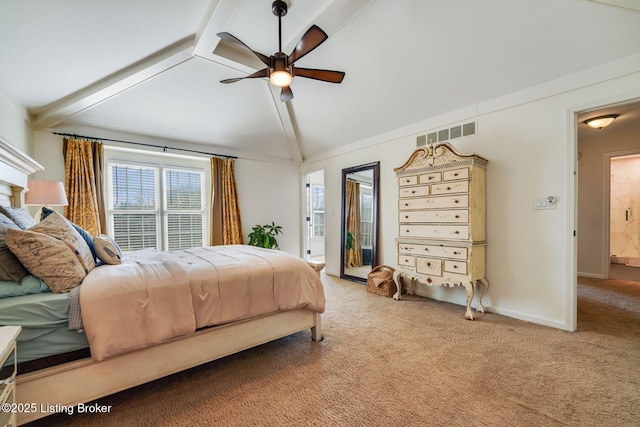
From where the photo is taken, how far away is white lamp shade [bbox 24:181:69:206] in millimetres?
2625

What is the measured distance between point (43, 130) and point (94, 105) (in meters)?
0.85

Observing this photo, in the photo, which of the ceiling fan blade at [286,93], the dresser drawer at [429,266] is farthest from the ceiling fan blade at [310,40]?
the dresser drawer at [429,266]

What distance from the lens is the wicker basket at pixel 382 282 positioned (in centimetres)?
362

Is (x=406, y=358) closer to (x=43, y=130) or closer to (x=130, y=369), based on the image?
(x=130, y=369)

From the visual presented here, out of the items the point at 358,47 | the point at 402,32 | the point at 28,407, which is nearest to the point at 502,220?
the point at 402,32

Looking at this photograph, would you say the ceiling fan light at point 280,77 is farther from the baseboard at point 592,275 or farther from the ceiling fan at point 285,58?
the baseboard at point 592,275

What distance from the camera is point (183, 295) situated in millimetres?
1668

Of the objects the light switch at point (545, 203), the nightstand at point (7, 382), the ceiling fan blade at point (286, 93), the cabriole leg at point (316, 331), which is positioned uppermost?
the ceiling fan blade at point (286, 93)

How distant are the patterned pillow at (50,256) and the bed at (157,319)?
Result: 73 mm

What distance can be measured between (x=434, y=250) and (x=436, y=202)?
1.81 feet

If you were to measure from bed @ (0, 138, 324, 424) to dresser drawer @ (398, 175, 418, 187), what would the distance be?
1.74 m

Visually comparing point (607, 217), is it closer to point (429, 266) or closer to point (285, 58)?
point (429, 266)

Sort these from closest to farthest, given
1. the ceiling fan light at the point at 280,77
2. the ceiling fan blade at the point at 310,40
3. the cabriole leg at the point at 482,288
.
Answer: the ceiling fan blade at the point at 310,40 → the ceiling fan light at the point at 280,77 → the cabriole leg at the point at 482,288

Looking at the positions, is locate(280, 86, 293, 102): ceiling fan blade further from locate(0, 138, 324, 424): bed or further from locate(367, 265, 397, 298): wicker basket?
locate(367, 265, 397, 298): wicker basket
